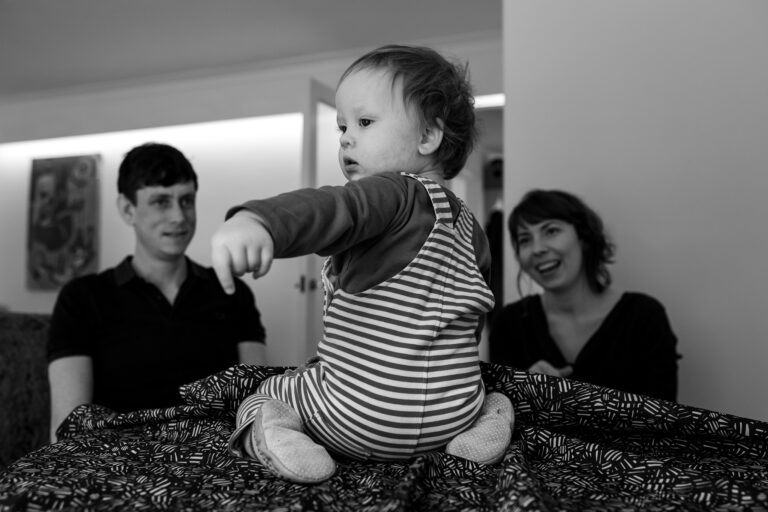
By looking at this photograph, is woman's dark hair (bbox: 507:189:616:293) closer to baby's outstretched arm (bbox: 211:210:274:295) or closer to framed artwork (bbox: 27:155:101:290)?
baby's outstretched arm (bbox: 211:210:274:295)

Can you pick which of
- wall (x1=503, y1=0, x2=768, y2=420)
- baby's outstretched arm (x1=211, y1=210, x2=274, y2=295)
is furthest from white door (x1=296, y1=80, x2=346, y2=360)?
baby's outstretched arm (x1=211, y1=210, x2=274, y2=295)

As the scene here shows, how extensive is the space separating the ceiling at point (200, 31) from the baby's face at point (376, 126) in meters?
3.31

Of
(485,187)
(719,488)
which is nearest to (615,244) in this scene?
(719,488)

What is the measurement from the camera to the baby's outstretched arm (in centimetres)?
58

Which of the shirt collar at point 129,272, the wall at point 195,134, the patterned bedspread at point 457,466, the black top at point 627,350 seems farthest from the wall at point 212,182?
the patterned bedspread at point 457,466

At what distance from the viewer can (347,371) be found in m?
0.77

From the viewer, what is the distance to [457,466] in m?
0.77

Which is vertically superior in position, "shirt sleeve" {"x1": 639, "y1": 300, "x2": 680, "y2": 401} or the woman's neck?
the woman's neck

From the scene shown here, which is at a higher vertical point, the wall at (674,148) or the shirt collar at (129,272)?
the wall at (674,148)

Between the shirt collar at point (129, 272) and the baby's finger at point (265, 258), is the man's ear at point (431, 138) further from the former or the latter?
the shirt collar at point (129, 272)

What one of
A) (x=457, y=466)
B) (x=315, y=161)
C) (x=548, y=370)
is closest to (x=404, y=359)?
(x=457, y=466)

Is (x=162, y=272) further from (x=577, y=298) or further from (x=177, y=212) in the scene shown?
(x=577, y=298)

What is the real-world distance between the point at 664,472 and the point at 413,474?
0.27 m

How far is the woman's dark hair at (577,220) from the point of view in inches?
74.4
